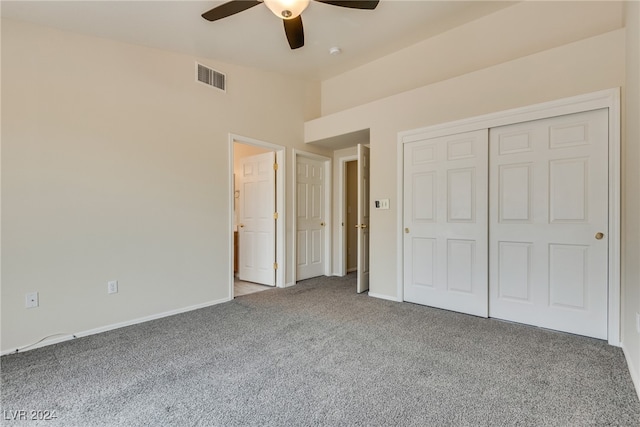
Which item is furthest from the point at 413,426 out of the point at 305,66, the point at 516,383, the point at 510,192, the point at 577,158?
the point at 305,66

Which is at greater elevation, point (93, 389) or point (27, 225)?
point (27, 225)

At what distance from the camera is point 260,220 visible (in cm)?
450

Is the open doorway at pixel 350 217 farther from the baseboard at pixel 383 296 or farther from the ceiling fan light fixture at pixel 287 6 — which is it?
the ceiling fan light fixture at pixel 287 6

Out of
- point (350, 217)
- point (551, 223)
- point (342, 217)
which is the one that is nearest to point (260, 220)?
point (342, 217)

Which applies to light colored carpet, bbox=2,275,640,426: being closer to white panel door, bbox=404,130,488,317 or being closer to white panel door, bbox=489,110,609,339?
white panel door, bbox=489,110,609,339

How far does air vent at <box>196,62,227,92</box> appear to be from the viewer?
3.42 meters

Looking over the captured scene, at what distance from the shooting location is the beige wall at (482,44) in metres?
2.74

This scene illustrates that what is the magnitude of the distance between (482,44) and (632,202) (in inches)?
88.1

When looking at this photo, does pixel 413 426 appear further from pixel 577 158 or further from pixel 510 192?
pixel 577 158

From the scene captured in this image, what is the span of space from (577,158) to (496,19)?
1.78 m

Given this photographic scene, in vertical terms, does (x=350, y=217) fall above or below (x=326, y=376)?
above

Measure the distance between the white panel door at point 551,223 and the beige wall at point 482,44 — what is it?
93 centimetres

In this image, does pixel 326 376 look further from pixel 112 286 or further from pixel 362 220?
pixel 362 220

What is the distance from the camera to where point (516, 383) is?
72.3 inches
